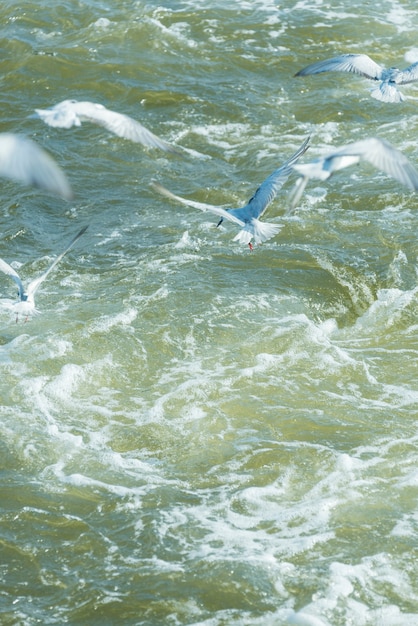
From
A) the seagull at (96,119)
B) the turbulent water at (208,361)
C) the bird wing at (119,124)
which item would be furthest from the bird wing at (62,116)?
the turbulent water at (208,361)

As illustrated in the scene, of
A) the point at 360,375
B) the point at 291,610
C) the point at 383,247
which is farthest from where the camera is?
the point at 383,247

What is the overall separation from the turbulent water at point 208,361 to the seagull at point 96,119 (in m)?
1.86

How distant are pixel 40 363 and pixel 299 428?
257 centimetres

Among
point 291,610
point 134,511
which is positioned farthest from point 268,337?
point 291,610

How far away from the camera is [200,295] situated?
10.9m

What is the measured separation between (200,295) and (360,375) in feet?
6.91

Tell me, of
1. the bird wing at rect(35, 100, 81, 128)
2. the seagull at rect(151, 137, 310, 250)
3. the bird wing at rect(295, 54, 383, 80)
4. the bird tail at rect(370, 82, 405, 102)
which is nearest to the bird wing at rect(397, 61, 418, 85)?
the bird tail at rect(370, 82, 405, 102)

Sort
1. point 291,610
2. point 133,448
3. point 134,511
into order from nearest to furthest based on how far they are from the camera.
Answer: point 291,610
point 134,511
point 133,448

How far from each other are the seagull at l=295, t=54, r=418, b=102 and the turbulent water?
1484mm

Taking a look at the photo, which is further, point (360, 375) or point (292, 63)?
point (292, 63)

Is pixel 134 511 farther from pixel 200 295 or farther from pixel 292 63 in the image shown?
pixel 292 63

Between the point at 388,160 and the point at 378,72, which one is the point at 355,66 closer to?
the point at 378,72

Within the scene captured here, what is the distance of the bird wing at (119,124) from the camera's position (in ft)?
31.1

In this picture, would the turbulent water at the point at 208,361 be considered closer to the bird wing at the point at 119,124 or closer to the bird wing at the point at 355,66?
the bird wing at the point at 355,66
